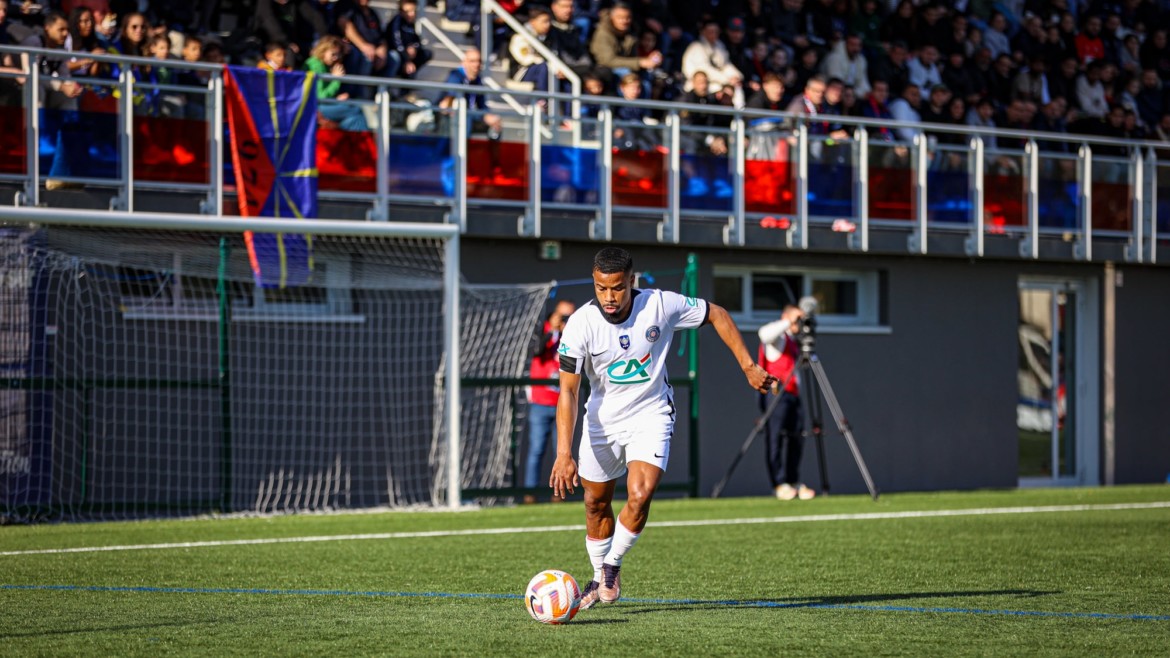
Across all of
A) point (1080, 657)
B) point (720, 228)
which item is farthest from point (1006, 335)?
point (1080, 657)

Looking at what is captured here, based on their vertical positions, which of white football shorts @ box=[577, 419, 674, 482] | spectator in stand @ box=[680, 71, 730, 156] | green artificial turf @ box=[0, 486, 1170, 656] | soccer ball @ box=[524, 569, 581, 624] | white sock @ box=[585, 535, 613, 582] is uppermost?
spectator in stand @ box=[680, 71, 730, 156]

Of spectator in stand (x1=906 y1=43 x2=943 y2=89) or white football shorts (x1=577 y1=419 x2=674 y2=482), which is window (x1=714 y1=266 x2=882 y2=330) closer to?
spectator in stand (x1=906 y1=43 x2=943 y2=89)

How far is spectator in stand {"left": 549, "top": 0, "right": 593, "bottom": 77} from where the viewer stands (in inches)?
711

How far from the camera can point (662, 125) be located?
55.0 feet

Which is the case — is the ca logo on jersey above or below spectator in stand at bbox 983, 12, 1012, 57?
below

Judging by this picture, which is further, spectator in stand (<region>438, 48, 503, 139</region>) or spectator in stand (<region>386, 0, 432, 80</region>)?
spectator in stand (<region>386, 0, 432, 80</region>)

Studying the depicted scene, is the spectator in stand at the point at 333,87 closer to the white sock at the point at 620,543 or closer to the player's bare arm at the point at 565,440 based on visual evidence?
the player's bare arm at the point at 565,440

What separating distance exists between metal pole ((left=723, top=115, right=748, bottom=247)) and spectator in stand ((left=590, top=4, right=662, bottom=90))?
5.19 ft

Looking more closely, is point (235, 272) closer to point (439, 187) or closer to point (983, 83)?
point (439, 187)

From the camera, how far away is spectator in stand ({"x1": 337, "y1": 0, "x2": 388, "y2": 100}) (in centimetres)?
1614

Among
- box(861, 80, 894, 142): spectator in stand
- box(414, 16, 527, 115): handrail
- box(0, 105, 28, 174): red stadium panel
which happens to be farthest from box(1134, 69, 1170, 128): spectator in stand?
box(0, 105, 28, 174): red stadium panel

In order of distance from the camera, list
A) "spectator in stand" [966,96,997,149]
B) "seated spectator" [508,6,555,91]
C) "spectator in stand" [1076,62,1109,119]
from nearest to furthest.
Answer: "seated spectator" [508,6,555,91] < "spectator in stand" [966,96,997,149] < "spectator in stand" [1076,62,1109,119]

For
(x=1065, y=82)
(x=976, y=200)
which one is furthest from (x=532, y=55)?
(x=1065, y=82)

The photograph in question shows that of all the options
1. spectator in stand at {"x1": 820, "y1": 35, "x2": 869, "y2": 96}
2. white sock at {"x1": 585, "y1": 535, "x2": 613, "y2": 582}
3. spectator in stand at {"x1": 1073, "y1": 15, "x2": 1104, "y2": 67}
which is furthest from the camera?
spectator in stand at {"x1": 1073, "y1": 15, "x2": 1104, "y2": 67}
